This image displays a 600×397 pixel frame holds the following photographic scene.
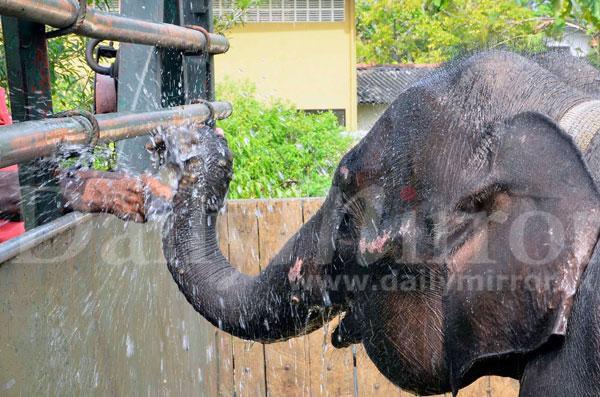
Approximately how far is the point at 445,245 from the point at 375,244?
0.22 meters

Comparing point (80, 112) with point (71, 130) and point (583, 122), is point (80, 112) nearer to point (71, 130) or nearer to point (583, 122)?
point (71, 130)

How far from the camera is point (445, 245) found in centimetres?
178

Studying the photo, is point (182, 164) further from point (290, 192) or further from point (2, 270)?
point (290, 192)

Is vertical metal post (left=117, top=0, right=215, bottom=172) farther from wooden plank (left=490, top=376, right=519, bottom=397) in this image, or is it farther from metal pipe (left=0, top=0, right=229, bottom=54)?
wooden plank (left=490, top=376, right=519, bottom=397)

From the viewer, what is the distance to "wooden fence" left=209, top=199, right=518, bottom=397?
4.27 meters

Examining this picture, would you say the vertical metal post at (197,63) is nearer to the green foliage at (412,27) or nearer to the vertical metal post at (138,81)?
the vertical metal post at (138,81)

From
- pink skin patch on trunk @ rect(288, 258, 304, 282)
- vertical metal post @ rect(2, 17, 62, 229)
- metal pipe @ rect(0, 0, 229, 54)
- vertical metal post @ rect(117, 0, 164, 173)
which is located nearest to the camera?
metal pipe @ rect(0, 0, 229, 54)

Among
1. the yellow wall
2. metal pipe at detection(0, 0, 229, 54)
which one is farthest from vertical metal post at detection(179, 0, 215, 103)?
the yellow wall

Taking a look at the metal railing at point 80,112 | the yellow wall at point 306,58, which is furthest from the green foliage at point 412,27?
the metal railing at point 80,112

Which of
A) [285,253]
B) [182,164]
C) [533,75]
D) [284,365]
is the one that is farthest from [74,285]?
[284,365]

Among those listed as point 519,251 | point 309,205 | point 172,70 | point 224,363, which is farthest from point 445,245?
point 224,363

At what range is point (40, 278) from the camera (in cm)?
197

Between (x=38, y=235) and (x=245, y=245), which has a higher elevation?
(x=38, y=235)

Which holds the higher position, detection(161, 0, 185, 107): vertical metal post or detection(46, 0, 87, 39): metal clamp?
detection(46, 0, 87, 39): metal clamp
